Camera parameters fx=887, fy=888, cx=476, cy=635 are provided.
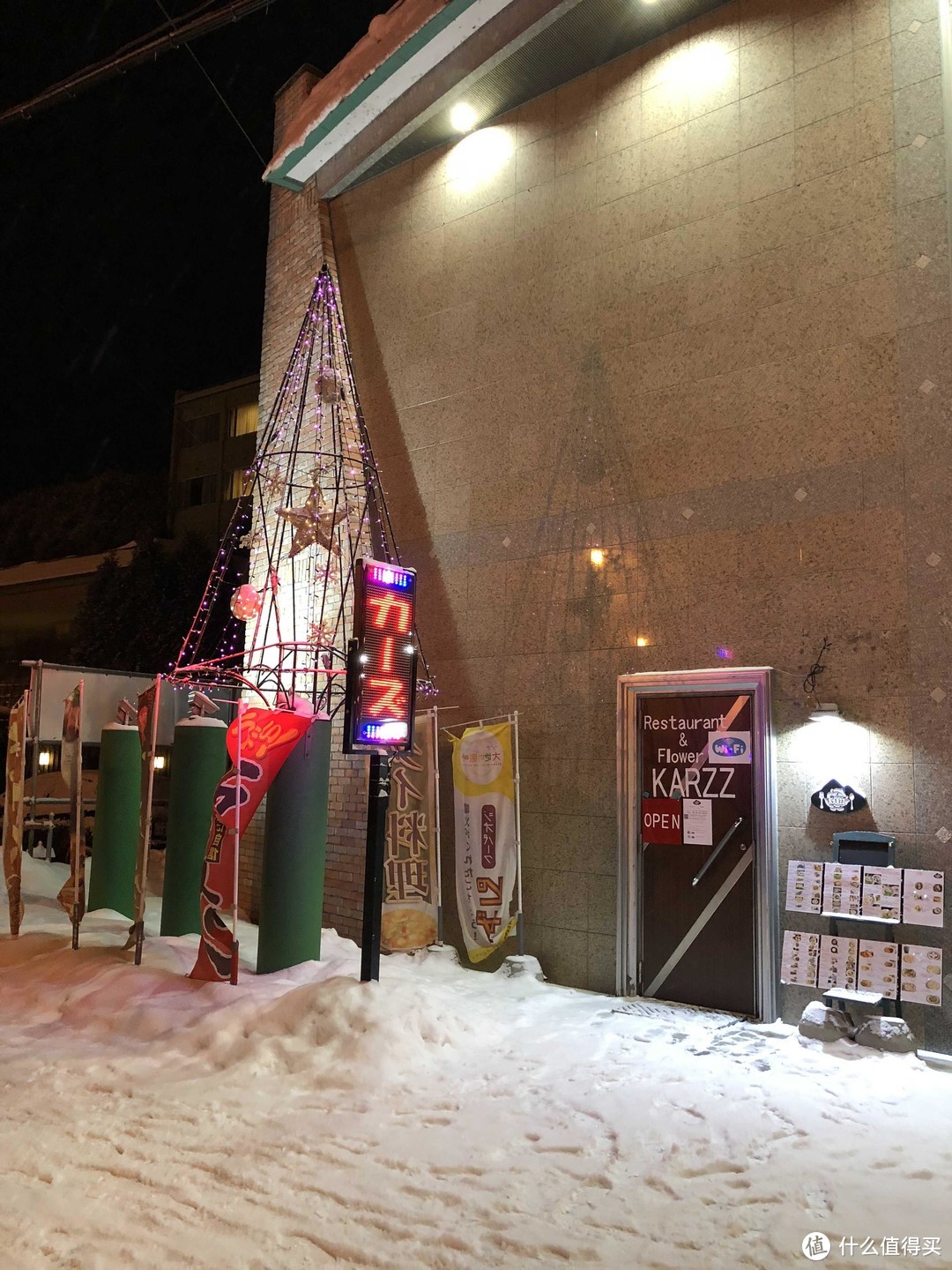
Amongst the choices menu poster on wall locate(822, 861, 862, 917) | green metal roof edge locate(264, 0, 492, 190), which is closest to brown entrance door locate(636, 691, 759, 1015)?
menu poster on wall locate(822, 861, 862, 917)

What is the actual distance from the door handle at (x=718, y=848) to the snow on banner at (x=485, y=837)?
65.8 inches

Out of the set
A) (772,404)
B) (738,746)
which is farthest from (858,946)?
(772,404)

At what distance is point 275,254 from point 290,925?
8378 mm

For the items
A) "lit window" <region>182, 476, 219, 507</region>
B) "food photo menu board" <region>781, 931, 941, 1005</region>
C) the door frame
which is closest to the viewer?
"food photo menu board" <region>781, 931, 941, 1005</region>

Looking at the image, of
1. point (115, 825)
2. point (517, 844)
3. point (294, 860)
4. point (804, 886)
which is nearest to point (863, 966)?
point (804, 886)

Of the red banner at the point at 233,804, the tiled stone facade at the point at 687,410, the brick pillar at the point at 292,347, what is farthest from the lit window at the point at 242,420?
the red banner at the point at 233,804

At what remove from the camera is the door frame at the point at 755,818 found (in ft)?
21.9

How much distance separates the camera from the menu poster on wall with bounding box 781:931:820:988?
6.27m

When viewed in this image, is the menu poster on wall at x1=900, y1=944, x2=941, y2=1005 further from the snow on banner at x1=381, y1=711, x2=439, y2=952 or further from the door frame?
the snow on banner at x1=381, y1=711, x2=439, y2=952

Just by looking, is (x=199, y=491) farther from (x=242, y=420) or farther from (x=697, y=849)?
(x=697, y=849)

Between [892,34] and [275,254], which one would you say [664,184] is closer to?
[892,34]

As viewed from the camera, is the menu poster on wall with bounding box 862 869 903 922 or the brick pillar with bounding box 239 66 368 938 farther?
the brick pillar with bounding box 239 66 368 938

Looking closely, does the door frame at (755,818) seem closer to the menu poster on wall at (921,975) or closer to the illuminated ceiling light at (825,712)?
the illuminated ceiling light at (825,712)
